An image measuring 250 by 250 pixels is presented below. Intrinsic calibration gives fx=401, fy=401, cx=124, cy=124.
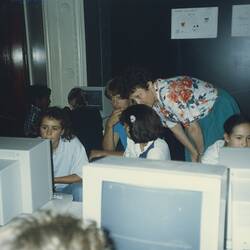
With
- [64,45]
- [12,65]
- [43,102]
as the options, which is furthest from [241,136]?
[12,65]

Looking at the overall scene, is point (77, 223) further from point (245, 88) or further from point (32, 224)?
point (245, 88)

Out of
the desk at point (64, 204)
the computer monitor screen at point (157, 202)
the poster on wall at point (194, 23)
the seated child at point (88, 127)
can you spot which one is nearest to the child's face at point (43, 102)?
the seated child at point (88, 127)

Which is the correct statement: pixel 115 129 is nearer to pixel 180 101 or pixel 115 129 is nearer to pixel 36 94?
pixel 180 101

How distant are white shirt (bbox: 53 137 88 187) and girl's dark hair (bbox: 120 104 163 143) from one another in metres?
0.35

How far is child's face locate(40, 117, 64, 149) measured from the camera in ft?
7.36

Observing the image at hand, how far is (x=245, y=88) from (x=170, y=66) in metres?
0.74

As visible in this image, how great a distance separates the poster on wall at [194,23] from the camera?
3.70m

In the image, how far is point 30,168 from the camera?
138 cm

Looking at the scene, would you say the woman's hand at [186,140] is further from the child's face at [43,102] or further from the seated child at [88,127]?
the child's face at [43,102]

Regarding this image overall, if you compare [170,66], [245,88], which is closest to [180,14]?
[170,66]

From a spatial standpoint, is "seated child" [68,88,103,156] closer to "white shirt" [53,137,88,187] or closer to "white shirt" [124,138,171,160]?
"white shirt" [53,137,88,187]

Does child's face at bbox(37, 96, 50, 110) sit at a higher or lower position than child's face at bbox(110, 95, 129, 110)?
lower

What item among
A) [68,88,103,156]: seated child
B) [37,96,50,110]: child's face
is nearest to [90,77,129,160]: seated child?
[68,88,103,156]: seated child

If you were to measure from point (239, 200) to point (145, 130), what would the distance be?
882mm
